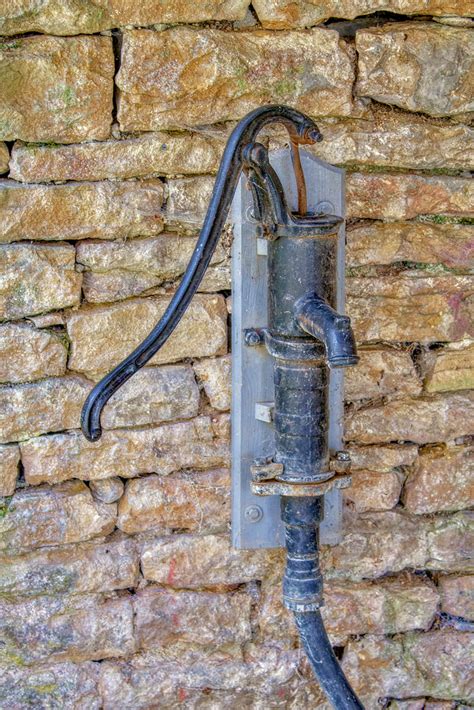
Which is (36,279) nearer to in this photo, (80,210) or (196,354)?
(80,210)

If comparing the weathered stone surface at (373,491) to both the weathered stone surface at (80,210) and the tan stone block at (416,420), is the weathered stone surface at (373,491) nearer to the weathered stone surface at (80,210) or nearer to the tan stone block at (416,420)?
the tan stone block at (416,420)

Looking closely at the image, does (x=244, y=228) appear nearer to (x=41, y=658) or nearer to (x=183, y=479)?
(x=183, y=479)

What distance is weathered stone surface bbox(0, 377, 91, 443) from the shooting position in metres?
1.90

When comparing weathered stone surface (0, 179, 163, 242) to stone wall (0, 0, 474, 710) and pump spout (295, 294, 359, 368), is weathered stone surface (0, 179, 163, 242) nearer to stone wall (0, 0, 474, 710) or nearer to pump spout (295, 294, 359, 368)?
stone wall (0, 0, 474, 710)

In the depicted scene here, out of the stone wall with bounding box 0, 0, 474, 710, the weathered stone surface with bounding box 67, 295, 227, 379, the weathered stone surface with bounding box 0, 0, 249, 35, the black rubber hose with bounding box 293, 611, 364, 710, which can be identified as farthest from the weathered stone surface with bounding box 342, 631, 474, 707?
the weathered stone surface with bounding box 0, 0, 249, 35

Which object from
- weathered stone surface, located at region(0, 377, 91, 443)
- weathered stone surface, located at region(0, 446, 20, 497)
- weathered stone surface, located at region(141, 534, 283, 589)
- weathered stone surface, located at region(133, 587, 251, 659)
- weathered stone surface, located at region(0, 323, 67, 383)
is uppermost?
weathered stone surface, located at region(0, 323, 67, 383)

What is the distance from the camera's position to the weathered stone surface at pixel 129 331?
193 centimetres

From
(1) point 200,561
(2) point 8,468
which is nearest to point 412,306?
(1) point 200,561

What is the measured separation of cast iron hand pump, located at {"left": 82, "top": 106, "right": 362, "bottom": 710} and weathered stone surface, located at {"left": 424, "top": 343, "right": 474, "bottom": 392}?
0.42 m

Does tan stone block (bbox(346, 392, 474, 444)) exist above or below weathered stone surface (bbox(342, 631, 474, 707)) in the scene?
above

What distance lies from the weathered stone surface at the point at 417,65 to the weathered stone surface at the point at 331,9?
0.11 feet

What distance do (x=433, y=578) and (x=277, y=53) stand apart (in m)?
1.24

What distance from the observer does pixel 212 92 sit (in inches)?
74.1

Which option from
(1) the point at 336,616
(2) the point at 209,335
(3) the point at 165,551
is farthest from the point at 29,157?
(1) the point at 336,616
